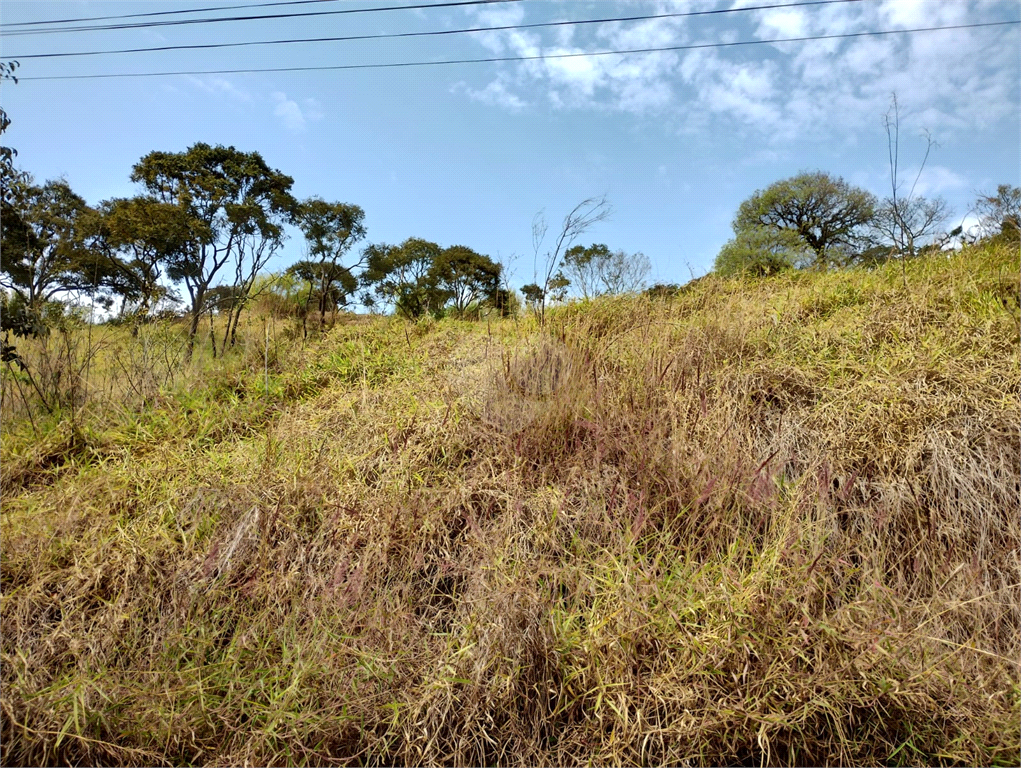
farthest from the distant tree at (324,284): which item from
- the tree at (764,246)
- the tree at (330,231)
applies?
the tree at (764,246)

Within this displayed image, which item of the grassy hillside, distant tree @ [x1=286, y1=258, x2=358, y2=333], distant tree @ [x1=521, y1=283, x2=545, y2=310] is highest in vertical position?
distant tree @ [x1=286, y1=258, x2=358, y2=333]

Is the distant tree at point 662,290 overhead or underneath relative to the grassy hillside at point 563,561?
overhead

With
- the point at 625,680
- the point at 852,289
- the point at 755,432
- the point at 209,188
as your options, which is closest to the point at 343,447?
the point at 625,680

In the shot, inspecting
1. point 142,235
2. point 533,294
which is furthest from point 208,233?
point 533,294

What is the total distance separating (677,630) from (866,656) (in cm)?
58

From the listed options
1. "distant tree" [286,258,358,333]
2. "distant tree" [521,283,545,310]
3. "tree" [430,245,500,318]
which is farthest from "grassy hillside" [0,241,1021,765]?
"tree" [430,245,500,318]

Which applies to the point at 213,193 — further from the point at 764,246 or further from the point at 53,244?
the point at 764,246

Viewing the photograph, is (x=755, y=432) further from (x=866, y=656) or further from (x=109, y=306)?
(x=109, y=306)

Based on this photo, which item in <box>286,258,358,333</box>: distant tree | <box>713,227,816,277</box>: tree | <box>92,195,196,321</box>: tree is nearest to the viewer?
<box>286,258,358,333</box>: distant tree

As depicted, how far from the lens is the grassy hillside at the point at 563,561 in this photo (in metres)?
1.57

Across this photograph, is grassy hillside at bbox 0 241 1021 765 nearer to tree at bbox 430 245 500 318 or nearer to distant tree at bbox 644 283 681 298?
distant tree at bbox 644 283 681 298

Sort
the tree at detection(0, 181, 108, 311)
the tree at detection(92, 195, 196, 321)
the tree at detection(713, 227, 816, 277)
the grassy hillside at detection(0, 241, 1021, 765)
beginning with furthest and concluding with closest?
the tree at detection(713, 227, 816, 277) → the tree at detection(92, 195, 196, 321) → the tree at detection(0, 181, 108, 311) → the grassy hillside at detection(0, 241, 1021, 765)

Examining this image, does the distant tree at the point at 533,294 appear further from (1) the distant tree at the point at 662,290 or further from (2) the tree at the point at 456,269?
(2) the tree at the point at 456,269

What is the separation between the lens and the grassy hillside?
1565mm
